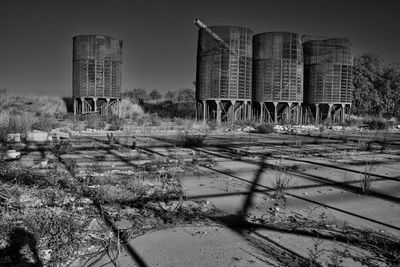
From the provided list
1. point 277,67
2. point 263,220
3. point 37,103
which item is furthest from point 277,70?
point 37,103

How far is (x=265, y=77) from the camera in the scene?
20.6 meters

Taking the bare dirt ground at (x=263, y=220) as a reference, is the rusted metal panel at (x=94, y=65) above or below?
above

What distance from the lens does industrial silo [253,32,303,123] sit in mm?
20234

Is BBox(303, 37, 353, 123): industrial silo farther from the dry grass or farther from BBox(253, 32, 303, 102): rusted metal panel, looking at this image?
the dry grass

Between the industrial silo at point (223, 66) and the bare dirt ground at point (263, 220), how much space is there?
40.0ft

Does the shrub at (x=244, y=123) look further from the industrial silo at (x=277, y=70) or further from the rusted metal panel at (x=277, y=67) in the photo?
the rusted metal panel at (x=277, y=67)

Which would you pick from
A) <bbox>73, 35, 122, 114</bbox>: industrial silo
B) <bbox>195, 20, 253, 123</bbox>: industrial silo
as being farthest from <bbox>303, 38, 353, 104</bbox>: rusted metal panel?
<bbox>73, 35, 122, 114</bbox>: industrial silo

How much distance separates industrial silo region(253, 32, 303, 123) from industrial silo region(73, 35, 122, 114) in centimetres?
905

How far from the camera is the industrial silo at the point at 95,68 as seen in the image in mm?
21062

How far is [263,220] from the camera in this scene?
3.73m

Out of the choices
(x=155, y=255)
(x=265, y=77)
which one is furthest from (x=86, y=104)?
(x=155, y=255)

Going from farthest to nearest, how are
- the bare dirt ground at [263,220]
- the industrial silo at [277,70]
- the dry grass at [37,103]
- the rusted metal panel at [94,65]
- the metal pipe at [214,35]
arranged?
the dry grass at [37,103] < the rusted metal panel at [94,65] < the industrial silo at [277,70] < the metal pipe at [214,35] < the bare dirt ground at [263,220]

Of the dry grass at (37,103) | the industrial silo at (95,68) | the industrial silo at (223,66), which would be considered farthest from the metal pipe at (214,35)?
the dry grass at (37,103)

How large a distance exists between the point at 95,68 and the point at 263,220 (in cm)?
1958
